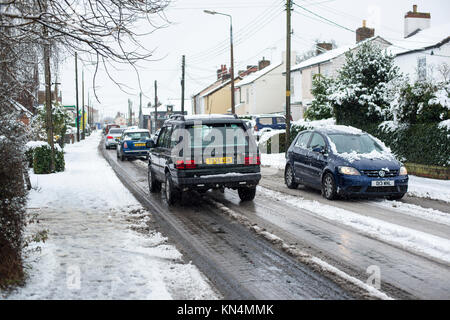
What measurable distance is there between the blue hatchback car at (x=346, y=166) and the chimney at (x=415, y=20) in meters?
31.8

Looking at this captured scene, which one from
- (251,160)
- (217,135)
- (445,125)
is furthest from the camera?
(445,125)

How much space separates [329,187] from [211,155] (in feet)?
10.4

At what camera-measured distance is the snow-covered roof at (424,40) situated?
30.9m

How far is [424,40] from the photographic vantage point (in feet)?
108

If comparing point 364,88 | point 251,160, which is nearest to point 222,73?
point 364,88

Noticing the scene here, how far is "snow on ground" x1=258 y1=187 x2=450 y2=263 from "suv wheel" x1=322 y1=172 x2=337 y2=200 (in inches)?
24.9

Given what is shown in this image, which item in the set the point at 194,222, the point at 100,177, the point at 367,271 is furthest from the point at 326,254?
the point at 100,177

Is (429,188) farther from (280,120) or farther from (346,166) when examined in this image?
(280,120)

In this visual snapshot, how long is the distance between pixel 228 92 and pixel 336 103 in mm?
50859

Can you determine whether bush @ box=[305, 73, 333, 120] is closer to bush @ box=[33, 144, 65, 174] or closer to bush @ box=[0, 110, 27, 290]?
bush @ box=[33, 144, 65, 174]

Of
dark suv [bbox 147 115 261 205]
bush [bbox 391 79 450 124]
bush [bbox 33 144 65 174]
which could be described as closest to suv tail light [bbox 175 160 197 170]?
dark suv [bbox 147 115 261 205]

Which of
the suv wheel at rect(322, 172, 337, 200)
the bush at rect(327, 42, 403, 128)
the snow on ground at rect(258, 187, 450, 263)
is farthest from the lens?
the bush at rect(327, 42, 403, 128)

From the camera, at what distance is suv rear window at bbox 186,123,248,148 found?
998 centimetres

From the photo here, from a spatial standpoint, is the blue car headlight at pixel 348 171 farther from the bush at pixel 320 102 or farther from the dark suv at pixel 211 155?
the bush at pixel 320 102
